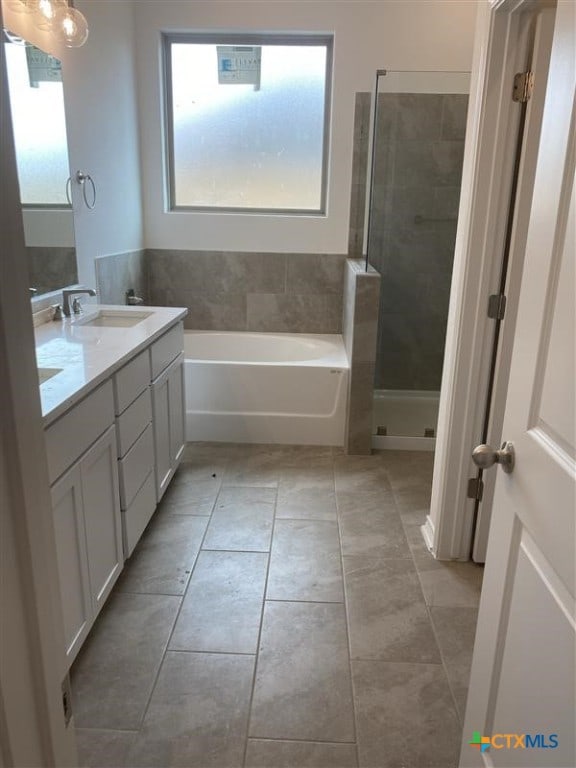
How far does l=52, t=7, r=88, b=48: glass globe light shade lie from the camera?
2.43m

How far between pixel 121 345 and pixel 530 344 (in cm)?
153

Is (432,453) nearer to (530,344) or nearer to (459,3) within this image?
(530,344)

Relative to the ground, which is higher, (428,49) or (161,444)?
(428,49)

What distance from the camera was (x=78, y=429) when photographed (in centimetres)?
→ 161

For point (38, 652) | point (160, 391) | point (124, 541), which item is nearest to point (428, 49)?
point (160, 391)

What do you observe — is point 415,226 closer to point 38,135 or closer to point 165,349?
point 165,349

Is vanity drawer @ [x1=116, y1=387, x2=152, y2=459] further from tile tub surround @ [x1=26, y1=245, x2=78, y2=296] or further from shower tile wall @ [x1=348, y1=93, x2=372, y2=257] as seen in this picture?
shower tile wall @ [x1=348, y1=93, x2=372, y2=257]

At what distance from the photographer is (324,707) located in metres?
1.61

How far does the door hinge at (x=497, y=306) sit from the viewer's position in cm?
199

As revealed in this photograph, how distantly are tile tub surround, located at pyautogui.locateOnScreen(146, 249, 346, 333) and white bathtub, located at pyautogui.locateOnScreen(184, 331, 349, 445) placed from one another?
72cm

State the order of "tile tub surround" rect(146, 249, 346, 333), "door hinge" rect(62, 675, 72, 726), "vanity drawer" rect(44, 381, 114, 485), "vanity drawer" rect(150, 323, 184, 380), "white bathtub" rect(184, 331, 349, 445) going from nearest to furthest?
1. "door hinge" rect(62, 675, 72, 726)
2. "vanity drawer" rect(44, 381, 114, 485)
3. "vanity drawer" rect(150, 323, 184, 380)
4. "white bathtub" rect(184, 331, 349, 445)
5. "tile tub surround" rect(146, 249, 346, 333)

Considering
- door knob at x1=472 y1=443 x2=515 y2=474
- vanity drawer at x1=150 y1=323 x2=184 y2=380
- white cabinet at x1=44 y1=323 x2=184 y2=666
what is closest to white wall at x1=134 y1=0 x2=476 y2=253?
vanity drawer at x1=150 y1=323 x2=184 y2=380

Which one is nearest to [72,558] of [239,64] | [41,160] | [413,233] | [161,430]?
[161,430]

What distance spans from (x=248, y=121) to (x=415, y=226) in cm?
138
